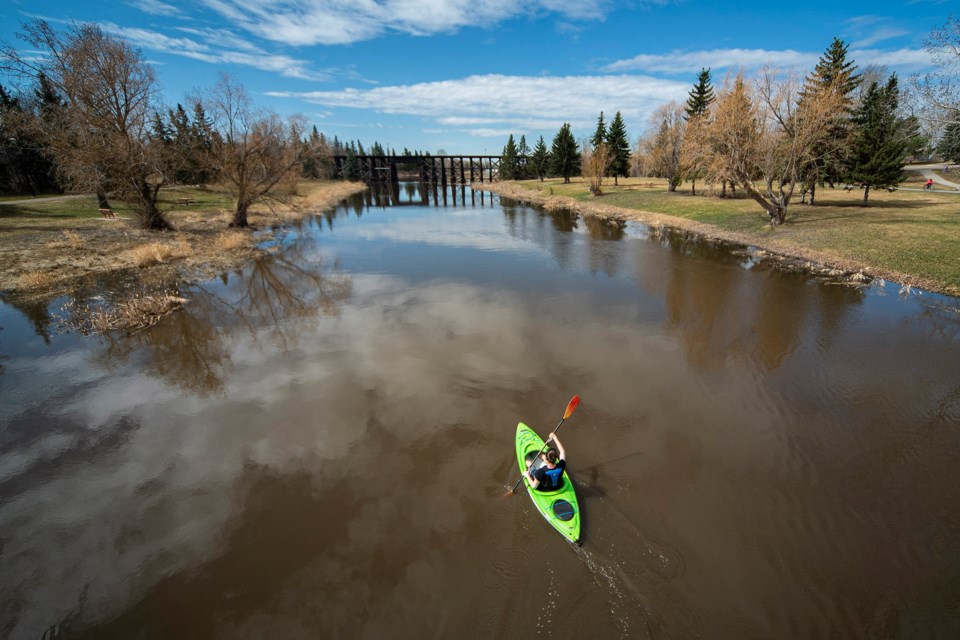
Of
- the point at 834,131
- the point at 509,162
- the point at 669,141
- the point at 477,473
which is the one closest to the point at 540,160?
the point at 509,162

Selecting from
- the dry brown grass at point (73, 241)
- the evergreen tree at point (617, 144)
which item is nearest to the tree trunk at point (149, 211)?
the dry brown grass at point (73, 241)

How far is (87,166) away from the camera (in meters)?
22.4

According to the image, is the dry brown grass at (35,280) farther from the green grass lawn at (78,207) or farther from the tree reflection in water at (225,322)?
the green grass lawn at (78,207)

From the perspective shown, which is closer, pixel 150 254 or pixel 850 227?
pixel 150 254

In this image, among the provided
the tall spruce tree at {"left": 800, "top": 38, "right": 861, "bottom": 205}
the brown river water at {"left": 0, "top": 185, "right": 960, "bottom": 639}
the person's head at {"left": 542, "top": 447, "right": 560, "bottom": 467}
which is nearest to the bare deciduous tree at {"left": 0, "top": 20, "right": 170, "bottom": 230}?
the brown river water at {"left": 0, "top": 185, "right": 960, "bottom": 639}

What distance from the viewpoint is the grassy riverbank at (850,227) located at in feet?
59.8

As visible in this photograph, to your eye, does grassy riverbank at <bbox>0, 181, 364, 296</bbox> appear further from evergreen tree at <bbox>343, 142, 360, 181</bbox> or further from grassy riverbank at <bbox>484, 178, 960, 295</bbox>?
evergreen tree at <bbox>343, 142, 360, 181</bbox>

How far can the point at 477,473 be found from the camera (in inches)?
308

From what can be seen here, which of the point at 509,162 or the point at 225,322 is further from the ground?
the point at 509,162

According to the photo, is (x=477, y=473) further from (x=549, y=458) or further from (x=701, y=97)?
(x=701, y=97)

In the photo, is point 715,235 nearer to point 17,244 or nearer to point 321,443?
point 321,443

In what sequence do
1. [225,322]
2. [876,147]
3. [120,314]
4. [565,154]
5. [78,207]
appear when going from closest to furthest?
[120,314], [225,322], [876,147], [78,207], [565,154]

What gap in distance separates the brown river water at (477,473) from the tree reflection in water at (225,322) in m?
0.17

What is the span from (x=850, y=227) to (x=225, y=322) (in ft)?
112
